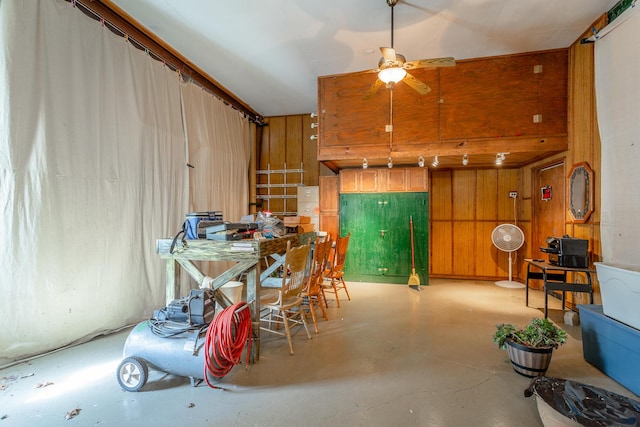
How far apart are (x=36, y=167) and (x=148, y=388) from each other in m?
2.23

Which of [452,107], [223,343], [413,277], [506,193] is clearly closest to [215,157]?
[223,343]

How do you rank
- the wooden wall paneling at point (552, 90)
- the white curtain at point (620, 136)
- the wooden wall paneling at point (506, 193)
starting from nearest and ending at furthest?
the white curtain at point (620, 136) < the wooden wall paneling at point (552, 90) < the wooden wall paneling at point (506, 193)

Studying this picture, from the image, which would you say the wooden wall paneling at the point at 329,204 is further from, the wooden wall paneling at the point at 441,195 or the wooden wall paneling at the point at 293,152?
the wooden wall paneling at the point at 441,195

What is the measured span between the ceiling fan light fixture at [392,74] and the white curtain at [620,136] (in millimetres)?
2297

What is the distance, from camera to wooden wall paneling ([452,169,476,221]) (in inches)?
243

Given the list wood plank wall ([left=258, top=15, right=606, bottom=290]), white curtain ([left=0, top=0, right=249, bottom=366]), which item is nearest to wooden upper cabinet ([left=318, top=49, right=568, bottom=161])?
wood plank wall ([left=258, top=15, right=606, bottom=290])

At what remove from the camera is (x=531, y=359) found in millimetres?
2359

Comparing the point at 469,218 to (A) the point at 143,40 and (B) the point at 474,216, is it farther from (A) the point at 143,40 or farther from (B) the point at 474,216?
(A) the point at 143,40

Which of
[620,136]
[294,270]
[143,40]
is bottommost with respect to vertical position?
[294,270]

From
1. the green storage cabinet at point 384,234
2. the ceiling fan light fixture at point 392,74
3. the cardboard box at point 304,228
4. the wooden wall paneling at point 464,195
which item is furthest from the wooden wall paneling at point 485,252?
the ceiling fan light fixture at point 392,74

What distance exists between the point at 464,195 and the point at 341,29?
4187 mm

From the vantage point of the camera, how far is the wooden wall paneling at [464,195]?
617cm

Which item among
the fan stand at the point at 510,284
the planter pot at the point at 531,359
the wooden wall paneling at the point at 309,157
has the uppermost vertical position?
the wooden wall paneling at the point at 309,157

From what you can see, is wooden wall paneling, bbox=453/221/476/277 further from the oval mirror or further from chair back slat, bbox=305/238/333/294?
chair back slat, bbox=305/238/333/294
